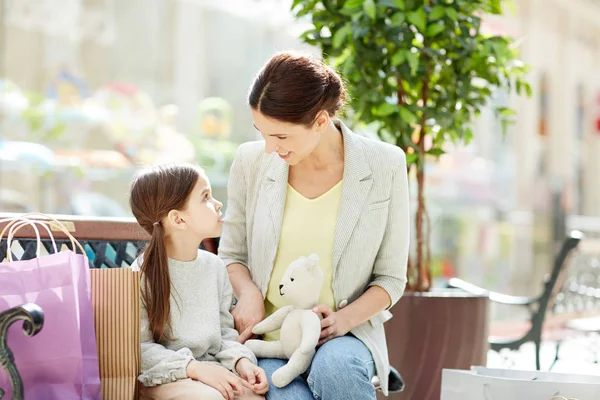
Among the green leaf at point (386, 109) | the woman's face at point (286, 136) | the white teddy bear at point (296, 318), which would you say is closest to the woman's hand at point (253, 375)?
the white teddy bear at point (296, 318)

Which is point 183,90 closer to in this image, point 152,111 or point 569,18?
point 152,111

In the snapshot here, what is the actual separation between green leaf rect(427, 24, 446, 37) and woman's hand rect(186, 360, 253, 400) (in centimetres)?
173

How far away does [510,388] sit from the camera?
2307mm

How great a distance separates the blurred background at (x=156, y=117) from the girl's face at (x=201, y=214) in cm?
361

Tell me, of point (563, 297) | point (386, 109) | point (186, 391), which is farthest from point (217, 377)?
point (563, 297)

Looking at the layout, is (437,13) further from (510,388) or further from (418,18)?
(510,388)

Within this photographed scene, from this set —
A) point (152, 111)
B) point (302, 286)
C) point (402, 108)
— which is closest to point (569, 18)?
point (152, 111)

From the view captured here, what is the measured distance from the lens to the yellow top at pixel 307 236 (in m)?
2.55

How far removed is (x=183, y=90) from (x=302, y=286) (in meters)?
8.23

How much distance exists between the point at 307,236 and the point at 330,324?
28 centimetres

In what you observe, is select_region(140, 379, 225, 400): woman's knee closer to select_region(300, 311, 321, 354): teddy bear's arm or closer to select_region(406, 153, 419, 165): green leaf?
→ select_region(300, 311, 321, 354): teddy bear's arm

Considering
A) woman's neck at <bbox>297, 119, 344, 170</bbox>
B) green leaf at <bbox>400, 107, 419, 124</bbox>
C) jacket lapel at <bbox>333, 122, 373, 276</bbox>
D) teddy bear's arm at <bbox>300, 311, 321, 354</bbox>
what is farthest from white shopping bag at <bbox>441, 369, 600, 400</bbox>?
green leaf at <bbox>400, 107, 419, 124</bbox>

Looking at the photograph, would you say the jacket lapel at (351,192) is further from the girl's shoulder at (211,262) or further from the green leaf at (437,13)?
the green leaf at (437,13)

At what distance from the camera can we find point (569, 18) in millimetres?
17547
